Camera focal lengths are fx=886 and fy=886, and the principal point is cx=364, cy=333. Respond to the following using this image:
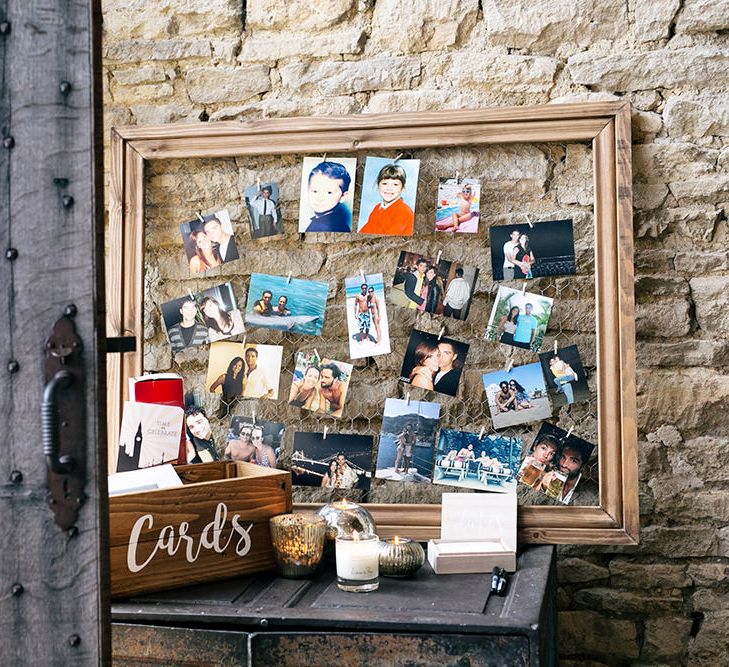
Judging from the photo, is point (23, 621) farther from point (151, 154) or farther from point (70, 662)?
point (151, 154)

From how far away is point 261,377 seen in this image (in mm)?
2246

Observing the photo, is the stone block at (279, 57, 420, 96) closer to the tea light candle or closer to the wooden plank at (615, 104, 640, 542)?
the wooden plank at (615, 104, 640, 542)

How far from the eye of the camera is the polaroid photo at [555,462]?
2.11 m

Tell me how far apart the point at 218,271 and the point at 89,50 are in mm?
1013

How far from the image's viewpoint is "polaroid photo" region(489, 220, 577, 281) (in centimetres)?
213

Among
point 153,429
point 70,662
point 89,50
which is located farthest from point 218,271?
point 70,662

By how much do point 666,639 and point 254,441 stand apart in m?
1.10

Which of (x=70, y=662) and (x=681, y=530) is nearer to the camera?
(x=70, y=662)

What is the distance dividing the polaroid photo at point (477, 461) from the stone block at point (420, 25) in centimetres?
96

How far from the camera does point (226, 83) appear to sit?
2.29 m

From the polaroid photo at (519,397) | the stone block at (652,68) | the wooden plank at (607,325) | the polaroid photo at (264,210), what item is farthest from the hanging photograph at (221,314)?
the stone block at (652,68)

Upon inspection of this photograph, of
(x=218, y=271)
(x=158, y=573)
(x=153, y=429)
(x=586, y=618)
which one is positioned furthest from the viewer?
(x=218, y=271)

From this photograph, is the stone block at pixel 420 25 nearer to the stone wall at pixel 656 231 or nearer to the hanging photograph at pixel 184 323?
the stone wall at pixel 656 231

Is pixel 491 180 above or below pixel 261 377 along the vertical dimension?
above
